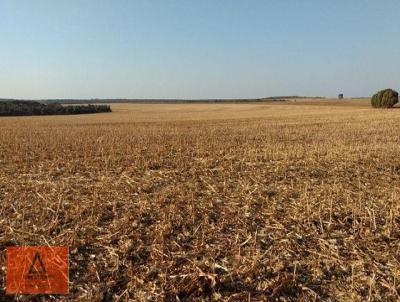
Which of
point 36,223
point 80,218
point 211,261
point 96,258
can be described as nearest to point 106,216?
point 80,218

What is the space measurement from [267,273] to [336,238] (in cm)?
173

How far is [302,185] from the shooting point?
9523 mm

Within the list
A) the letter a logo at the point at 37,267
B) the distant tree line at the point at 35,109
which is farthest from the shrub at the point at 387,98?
the letter a logo at the point at 37,267

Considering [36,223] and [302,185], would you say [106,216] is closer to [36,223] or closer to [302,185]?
[36,223]

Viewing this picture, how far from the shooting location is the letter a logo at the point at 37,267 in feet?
15.9

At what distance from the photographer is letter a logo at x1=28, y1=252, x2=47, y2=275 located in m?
4.83

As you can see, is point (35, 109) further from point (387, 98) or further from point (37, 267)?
point (37, 267)

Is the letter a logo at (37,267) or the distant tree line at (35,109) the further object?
Answer: the distant tree line at (35,109)

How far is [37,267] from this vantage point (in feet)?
16.4

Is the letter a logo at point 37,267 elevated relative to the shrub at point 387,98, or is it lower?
lower
